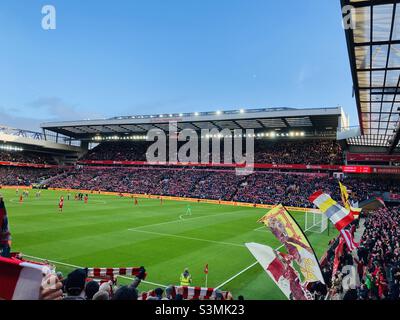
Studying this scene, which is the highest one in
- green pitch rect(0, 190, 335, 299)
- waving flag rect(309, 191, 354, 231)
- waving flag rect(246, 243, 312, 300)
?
waving flag rect(309, 191, 354, 231)

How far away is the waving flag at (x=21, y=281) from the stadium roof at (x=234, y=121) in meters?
52.6

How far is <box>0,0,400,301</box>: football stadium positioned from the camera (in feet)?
23.5

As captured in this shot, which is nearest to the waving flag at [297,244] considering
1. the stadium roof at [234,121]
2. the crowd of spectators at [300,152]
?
the stadium roof at [234,121]

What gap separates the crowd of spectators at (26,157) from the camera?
76.4 metres

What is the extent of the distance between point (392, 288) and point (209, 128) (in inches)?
2201

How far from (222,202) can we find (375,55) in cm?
4053

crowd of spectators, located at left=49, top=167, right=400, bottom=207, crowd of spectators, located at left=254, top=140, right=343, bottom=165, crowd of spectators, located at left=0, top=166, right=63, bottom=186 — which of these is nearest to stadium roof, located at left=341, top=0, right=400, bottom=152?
crowd of spectators, located at left=49, top=167, right=400, bottom=207

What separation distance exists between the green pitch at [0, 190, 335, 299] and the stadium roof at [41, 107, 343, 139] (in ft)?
92.6

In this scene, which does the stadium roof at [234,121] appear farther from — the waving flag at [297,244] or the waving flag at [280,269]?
the waving flag at [280,269]

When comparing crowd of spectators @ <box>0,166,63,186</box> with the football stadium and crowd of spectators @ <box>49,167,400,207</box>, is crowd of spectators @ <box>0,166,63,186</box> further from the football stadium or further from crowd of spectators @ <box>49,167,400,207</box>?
crowd of spectators @ <box>49,167,400,207</box>

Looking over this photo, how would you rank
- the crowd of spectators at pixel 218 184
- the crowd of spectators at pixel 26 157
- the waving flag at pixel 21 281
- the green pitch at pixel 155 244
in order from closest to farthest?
the waving flag at pixel 21 281
the green pitch at pixel 155 244
the crowd of spectators at pixel 218 184
the crowd of spectators at pixel 26 157

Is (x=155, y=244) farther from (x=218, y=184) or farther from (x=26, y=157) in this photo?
(x=26, y=157)

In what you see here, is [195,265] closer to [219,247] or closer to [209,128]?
[219,247]

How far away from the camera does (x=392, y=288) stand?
9.10 meters
